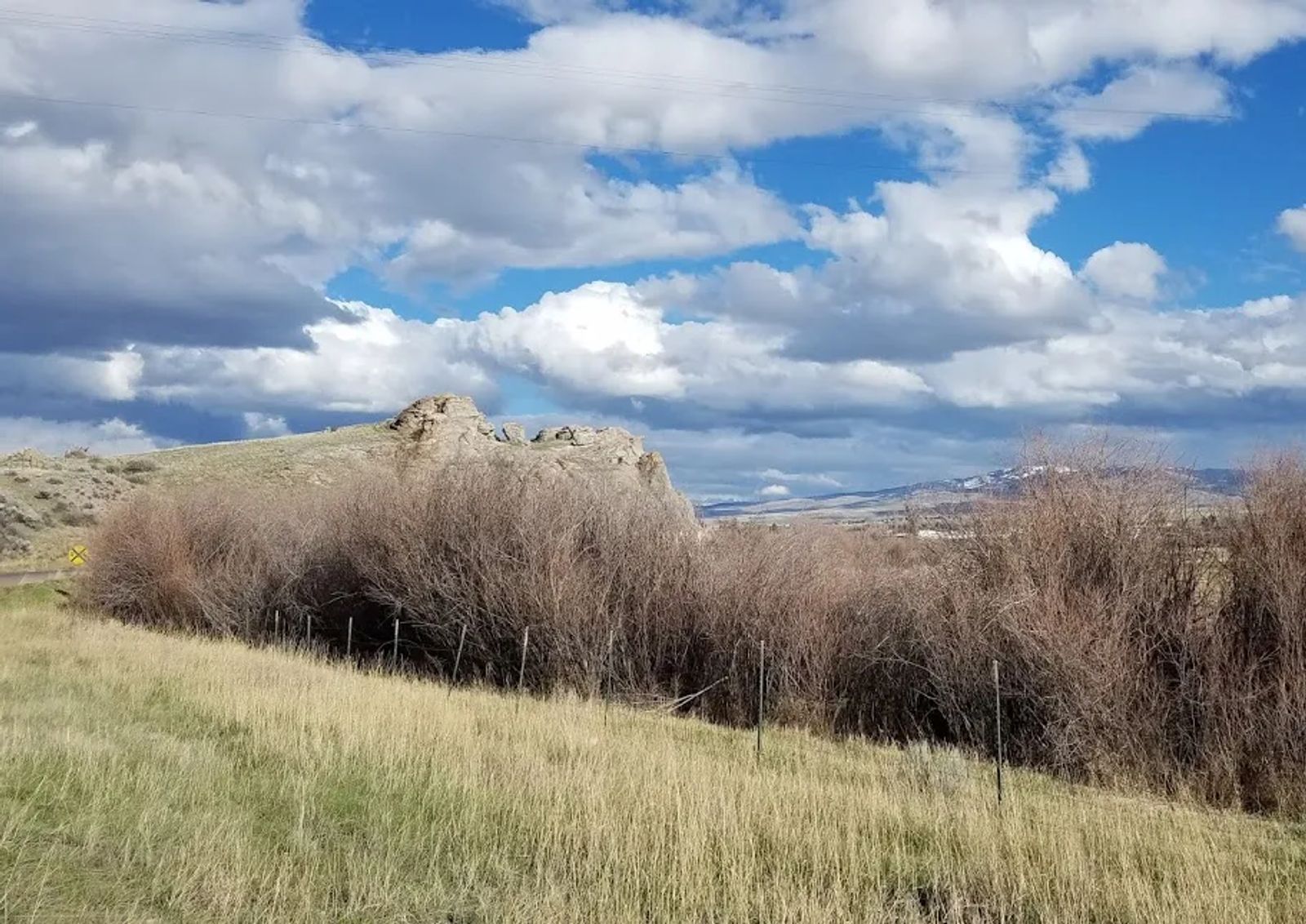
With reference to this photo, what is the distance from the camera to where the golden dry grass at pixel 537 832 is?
25.3 ft

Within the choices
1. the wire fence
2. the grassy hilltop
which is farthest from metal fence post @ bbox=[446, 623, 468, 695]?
the grassy hilltop

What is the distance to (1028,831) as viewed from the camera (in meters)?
10.1

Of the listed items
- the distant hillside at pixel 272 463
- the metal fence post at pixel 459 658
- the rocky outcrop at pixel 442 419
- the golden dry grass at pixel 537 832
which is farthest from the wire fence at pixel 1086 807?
the rocky outcrop at pixel 442 419

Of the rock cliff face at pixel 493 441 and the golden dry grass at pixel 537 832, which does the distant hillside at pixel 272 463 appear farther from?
the golden dry grass at pixel 537 832

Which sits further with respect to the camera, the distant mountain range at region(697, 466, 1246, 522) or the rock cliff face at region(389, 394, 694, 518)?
the rock cliff face at region(389, 394, 694, 518)

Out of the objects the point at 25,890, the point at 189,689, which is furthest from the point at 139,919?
the point at 189,689

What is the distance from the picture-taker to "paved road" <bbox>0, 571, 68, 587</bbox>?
3825cm

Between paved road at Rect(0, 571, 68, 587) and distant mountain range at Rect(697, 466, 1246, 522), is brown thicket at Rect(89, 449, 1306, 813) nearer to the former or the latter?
distant mountain range at Rect(697, 466, 1246, 522)

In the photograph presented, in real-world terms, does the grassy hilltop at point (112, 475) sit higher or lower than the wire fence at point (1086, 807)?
higher

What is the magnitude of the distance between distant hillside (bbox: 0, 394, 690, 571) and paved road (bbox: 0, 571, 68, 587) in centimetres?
314

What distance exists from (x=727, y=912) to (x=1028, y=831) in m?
3.62

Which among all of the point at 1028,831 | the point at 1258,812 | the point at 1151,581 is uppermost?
the point at 1151,581

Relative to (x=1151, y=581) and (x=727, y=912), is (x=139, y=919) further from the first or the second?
(x=1151, y=581)

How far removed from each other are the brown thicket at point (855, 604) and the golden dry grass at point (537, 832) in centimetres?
230
